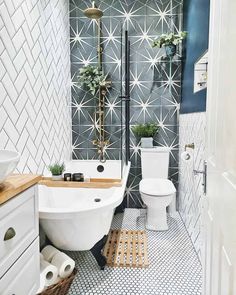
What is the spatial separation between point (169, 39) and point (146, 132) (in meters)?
1.19

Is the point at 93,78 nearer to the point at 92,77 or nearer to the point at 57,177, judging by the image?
the point at 92,77

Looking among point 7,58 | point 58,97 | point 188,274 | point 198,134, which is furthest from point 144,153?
point 7,58

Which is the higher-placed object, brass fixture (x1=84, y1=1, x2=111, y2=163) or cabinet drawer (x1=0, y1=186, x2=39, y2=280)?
brass fixture (x1=84, y1=1, x2=111, y2=163)

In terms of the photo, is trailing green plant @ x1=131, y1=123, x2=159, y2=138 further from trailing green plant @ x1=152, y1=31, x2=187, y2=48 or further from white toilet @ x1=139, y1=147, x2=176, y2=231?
trailing green plant @ x1=152, y1=31, x2=187, y2=48

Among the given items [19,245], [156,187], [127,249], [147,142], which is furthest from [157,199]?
[19,245]

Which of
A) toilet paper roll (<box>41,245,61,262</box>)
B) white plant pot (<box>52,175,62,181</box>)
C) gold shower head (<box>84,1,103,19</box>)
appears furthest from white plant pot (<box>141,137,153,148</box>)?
toilet paper roll (<box>41,245,61,262</box>)

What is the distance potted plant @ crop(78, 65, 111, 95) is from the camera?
3584mm

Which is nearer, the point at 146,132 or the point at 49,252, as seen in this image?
the point at 49,252

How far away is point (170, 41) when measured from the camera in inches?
132

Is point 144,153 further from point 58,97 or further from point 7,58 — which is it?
point 7,58

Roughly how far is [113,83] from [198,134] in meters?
1.62

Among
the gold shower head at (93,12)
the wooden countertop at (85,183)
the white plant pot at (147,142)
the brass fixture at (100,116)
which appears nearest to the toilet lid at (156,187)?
the white plant pot at (147,142)

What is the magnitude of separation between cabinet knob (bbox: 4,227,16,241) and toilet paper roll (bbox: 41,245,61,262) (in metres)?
0.97

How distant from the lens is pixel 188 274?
228cm
